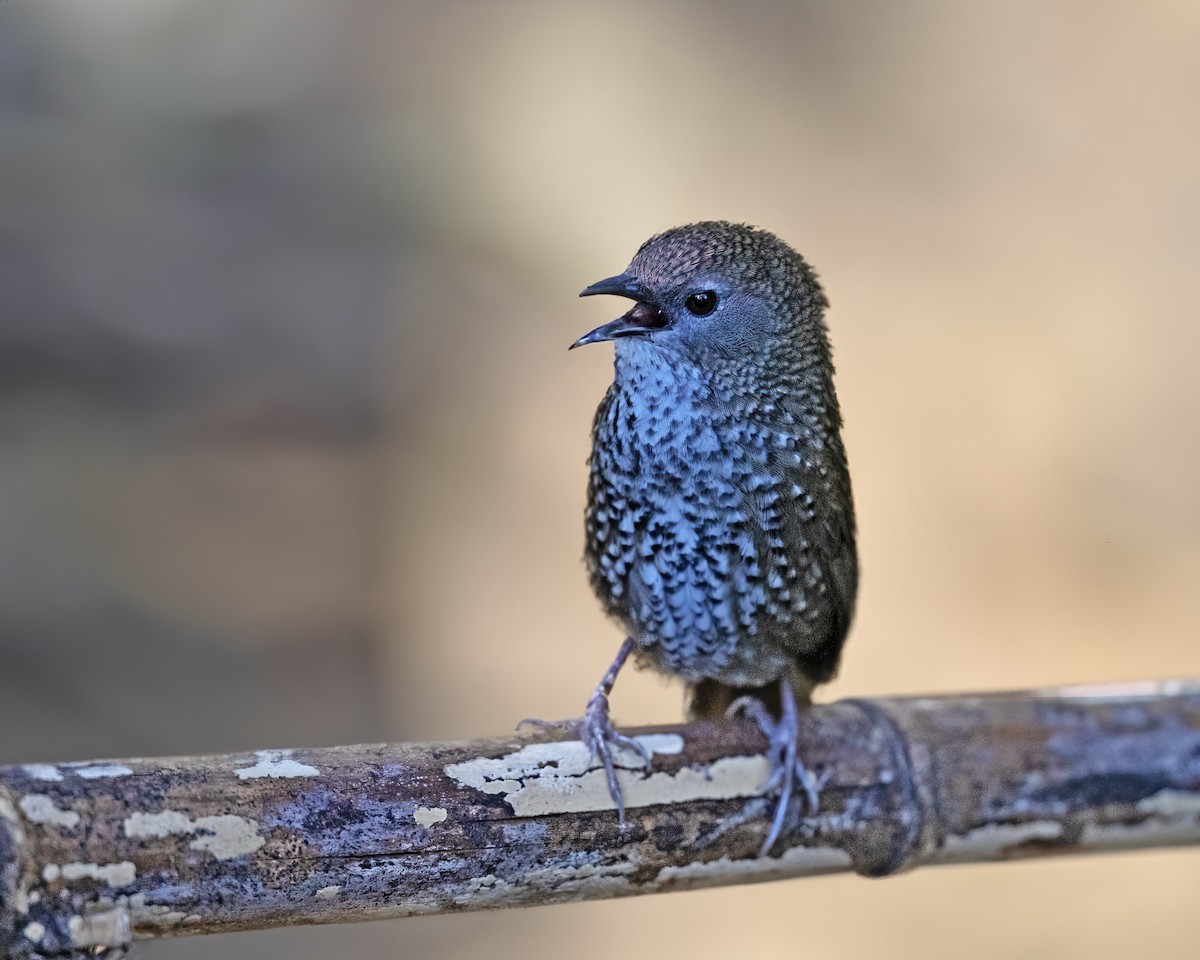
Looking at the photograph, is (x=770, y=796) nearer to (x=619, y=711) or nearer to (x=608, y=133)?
(x=619, y=711)

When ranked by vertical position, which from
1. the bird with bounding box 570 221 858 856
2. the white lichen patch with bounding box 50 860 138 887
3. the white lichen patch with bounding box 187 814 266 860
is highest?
the bird with bounding box 570 221 858 856

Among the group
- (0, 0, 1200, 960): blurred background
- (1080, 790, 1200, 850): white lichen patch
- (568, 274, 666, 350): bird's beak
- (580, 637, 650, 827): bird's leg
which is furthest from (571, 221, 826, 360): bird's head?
(0, 0, 1200, 960): blurred background

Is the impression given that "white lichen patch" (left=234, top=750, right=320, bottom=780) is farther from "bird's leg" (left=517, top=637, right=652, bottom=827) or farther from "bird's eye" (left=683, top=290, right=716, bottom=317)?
"bird's eye" (left=683, top=290, right=716, bottom=317)

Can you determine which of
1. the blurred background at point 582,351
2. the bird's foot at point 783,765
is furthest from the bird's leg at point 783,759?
the blurred background at point 582,351

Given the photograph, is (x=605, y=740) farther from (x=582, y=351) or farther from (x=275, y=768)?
(x=582, y=351)

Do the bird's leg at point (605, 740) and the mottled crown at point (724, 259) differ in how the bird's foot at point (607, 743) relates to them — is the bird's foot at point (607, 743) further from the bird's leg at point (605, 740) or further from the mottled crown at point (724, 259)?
the mottled crown at point (724, 259)

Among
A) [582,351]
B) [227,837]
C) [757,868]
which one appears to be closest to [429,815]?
[227,837]

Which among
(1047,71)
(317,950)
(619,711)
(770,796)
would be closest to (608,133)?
(1047,71)
